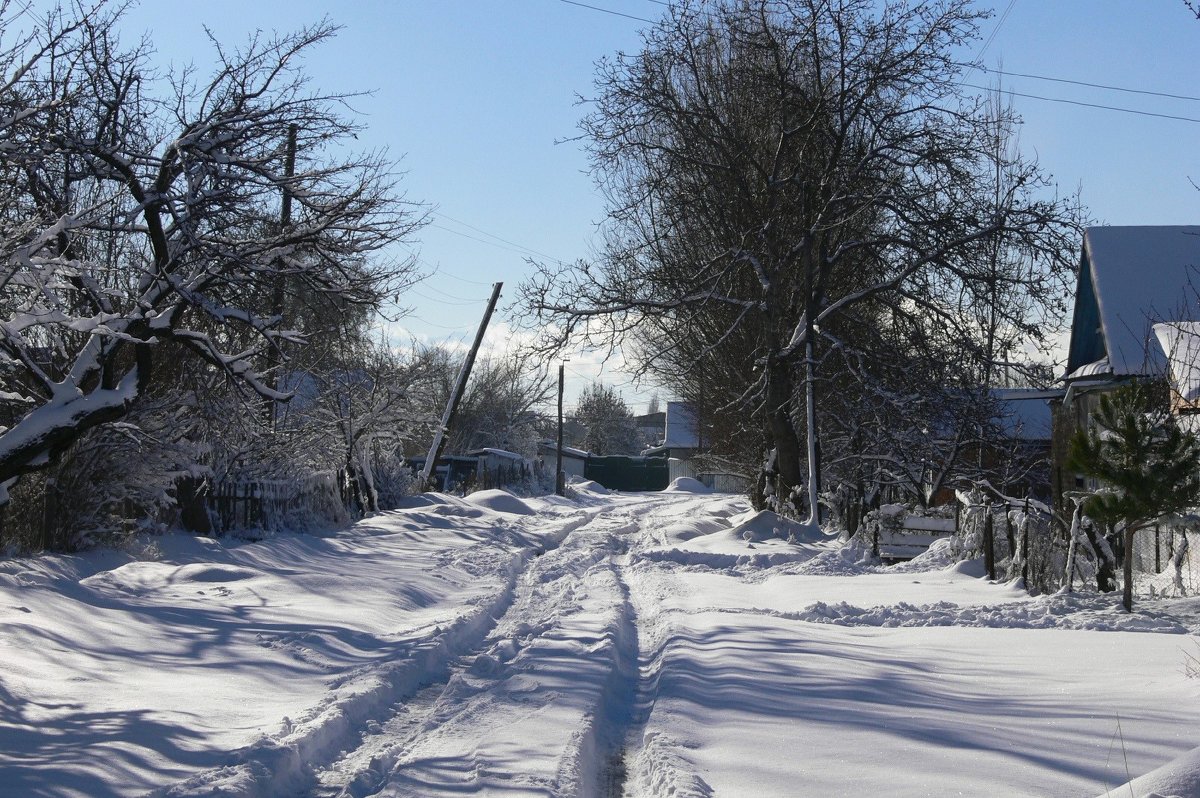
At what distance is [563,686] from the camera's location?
7699 millimetres

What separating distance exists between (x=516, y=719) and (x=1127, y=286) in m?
21.3

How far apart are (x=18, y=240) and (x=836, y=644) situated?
7.26 m

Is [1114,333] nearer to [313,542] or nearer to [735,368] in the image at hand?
[735,368]

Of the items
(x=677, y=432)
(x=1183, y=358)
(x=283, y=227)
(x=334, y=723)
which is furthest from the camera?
(x=677, y=432)

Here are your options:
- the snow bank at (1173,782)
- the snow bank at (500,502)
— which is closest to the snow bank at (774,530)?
the snow bank at (500,502)

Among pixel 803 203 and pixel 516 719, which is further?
pixel 803 203

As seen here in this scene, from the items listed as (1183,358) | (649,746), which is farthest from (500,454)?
(649,746)

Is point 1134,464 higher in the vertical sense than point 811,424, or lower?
lower

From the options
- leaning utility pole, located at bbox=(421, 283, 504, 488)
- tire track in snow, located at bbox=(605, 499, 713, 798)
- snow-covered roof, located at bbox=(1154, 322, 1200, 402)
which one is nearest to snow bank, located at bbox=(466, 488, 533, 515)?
leaning utility pole, located at bbox=(421, 283, 504, 488)

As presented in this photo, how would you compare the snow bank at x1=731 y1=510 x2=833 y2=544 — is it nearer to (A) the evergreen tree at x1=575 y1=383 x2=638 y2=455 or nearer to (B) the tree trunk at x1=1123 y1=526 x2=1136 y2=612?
(B) the tree trunk at x1=1123 y1=526 x2=1136 y2=612

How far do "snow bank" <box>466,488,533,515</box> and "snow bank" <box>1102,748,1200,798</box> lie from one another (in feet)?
81.9

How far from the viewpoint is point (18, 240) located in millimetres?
7438

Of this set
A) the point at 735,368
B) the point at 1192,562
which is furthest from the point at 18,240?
the point at 735,368

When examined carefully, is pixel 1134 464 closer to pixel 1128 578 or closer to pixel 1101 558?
pixel 1128 578
